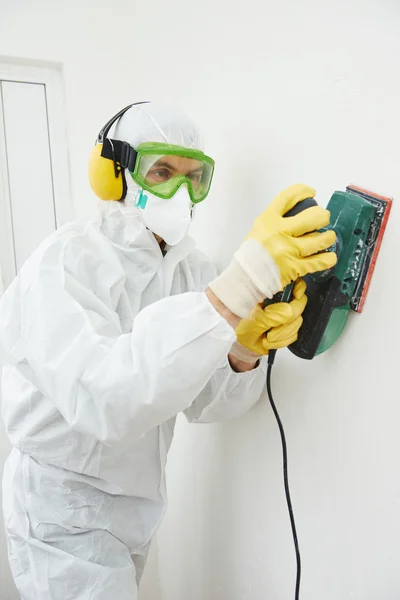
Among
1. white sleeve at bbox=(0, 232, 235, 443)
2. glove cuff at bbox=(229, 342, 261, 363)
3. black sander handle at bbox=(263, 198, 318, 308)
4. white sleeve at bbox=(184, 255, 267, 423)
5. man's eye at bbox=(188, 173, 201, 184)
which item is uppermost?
man's eye at bbox=(188, 173, 201, 184)

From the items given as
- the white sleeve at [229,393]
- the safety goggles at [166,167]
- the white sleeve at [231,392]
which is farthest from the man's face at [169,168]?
the white sleeve at [231,392]

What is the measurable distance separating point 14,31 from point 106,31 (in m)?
0.36

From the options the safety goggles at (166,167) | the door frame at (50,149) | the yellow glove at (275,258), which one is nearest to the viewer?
the yellow glove at (275,258)

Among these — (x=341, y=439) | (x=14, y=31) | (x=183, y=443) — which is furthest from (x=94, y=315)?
(x=14, y=31)

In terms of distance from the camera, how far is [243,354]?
1171 mm

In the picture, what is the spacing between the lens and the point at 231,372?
1.21 meters

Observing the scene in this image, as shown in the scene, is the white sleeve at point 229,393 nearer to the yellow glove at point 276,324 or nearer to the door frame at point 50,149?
the yellow glove at point 276,324

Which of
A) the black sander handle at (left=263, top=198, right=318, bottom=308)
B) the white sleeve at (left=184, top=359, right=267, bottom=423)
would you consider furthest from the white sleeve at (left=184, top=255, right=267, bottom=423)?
the black sander handle at (left=263, top=198, right=318, bottom=308)

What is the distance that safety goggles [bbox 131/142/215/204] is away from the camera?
112 centimetres

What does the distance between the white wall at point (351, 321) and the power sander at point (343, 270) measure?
0.02m

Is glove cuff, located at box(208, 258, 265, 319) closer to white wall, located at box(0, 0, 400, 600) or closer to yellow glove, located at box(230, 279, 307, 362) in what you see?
yellow glove, located at box(230, 279, 307, 362)

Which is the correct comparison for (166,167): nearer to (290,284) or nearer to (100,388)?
(290,284)

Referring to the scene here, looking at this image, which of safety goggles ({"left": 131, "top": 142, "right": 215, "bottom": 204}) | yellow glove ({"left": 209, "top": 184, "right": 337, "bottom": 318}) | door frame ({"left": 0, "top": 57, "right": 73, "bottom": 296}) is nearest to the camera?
yellow glove ({"left": 209, "top": 184, "right": 337, "bottom": 318})

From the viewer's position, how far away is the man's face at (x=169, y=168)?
114 centimetres
